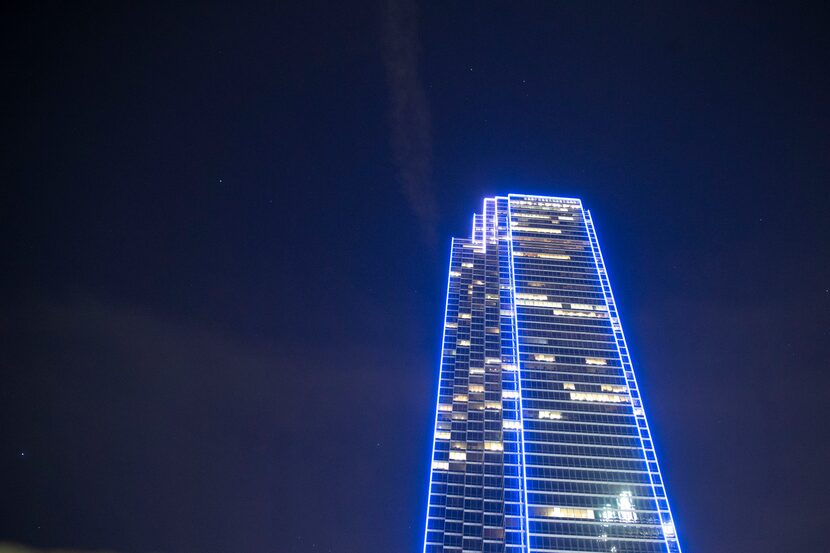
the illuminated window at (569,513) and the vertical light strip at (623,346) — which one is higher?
the vertical light strip at (623,346)

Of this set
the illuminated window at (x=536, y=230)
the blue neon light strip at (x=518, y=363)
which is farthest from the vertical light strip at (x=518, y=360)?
the illuminated window at (x=536, y=230)

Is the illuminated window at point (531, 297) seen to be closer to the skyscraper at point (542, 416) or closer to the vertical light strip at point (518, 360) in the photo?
the skyscraper at point (542, 416)

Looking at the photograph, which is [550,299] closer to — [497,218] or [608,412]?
[608,412]

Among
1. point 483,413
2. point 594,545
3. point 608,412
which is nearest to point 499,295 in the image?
point 483,413

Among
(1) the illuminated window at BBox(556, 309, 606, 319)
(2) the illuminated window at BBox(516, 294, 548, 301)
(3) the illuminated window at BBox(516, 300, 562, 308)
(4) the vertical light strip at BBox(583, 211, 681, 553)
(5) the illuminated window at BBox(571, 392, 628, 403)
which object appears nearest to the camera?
(4) the vertical light strip at BBox(583, 211, 681, 553)

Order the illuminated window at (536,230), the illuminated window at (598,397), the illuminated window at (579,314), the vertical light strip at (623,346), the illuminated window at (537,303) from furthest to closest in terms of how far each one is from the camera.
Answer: the illuminated window at (536,230) → the illuminated window at (537,303) → the illuminated window at (579,314) → the illuminated window at (598,397) → the vertical light strip at (623,346)

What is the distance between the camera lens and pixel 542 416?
121m

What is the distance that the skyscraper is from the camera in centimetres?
10619

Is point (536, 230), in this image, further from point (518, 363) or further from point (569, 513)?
point (569, 513)

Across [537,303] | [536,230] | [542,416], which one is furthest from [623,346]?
[536,230]

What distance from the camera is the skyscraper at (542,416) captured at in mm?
106188

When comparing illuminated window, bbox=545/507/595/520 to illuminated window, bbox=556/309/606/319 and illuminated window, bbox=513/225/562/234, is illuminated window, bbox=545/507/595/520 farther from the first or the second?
illuminated window, bbox=513/225/562/234

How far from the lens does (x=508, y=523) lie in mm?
109375

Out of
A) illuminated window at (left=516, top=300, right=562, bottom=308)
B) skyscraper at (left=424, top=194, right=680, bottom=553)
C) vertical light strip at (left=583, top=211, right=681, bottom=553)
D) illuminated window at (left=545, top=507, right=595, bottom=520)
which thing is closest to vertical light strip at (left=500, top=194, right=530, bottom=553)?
skyscraper at (left=424, top=194, right=680, bottom=553)
